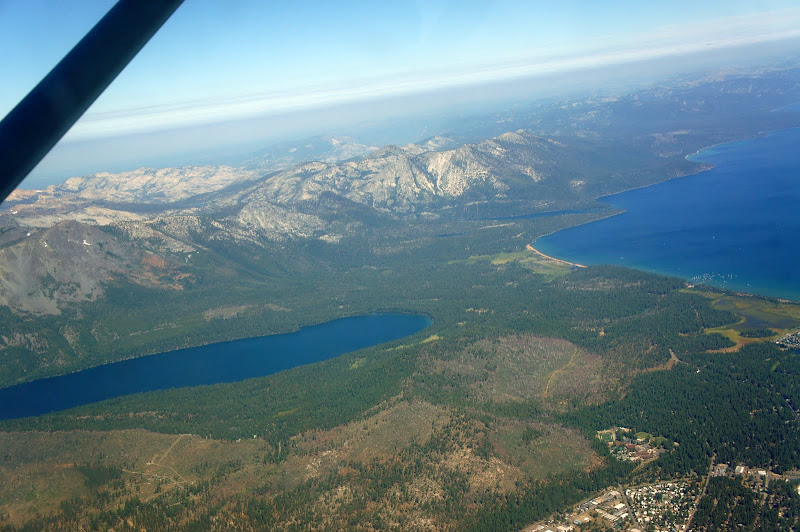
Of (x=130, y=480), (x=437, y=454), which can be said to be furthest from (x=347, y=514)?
(x=130, y=480)

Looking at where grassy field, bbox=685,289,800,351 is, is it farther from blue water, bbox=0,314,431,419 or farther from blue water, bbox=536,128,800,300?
blue water, bbox=0,314,431,419

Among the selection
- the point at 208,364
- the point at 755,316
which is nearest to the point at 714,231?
the point at 755,316

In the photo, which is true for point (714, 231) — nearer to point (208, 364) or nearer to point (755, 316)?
point (755, 316)

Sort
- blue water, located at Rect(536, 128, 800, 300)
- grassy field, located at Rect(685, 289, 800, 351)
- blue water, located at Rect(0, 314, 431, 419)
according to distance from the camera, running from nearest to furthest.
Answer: grassy field, located at Rect(685, 289, 800, 351) → blue water, located at Rect(0, 314, 431, 419) → blue water, located at Rect(536, 128, 800, 300)

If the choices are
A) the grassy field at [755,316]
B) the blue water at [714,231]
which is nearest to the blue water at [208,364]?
the grassy field at [755,316]

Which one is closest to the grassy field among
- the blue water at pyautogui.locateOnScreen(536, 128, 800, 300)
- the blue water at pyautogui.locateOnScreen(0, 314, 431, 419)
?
the blue water at pyautogui.locateOnScreen(536, 128, 800, 300)

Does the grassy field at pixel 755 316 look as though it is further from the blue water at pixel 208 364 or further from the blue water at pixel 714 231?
the blue water at pixel 208 364

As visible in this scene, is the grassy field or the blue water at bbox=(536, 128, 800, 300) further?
the blue water at bbox=(536, 128, 800, 300)
